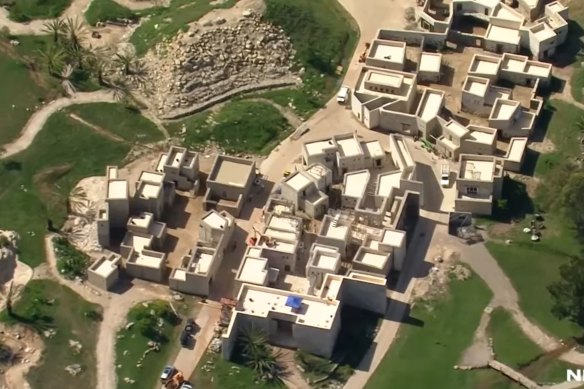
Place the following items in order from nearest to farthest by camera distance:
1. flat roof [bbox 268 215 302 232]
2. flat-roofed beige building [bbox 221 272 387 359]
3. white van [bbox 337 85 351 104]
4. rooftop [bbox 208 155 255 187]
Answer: flat-roofed beige building [bbox 221 272 387 359] → flat roof [bbox 268 215 302 232] → rooftop [bbox 208 155 255 187] → white van [bbox 337 85 351 104]

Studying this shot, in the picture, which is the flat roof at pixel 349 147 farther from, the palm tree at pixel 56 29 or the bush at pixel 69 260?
the palm tree at pixel 56 29

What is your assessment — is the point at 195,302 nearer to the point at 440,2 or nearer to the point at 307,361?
the point at 307,361

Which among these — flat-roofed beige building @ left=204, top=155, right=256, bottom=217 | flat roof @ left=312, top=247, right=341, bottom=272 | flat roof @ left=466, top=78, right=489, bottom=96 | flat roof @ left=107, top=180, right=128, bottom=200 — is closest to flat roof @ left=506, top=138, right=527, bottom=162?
flat roof @ left=466, top=78, right=489, bottom=96

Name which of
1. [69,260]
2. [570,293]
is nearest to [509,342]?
[570,293]

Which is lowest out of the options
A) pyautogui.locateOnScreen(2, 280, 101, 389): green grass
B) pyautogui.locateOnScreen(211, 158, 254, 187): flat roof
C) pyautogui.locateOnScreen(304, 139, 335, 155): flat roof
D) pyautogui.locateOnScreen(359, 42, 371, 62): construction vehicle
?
pyautogui.locateOnScreen(2, 280, 101, 389): green grass

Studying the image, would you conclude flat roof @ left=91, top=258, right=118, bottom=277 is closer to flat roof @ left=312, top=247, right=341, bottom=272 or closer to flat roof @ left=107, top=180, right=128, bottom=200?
flat roof @ left=107, top=180, right=128, bottom=200

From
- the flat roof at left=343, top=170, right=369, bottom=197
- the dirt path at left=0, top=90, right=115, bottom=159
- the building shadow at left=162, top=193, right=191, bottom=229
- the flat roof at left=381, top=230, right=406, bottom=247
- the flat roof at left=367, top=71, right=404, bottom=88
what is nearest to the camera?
the flat roof at left=381, top=230, right=406, bottom=247

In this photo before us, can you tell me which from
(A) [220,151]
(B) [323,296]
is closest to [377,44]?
(A) [220,151]
